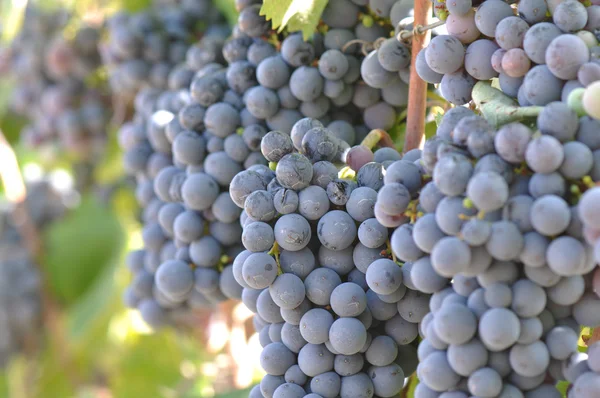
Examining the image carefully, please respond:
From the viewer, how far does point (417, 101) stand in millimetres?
764

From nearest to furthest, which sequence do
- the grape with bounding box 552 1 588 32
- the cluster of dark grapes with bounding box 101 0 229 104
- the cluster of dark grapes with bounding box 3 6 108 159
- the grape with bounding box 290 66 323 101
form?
the grape with bounding box 552 1 588 32 < the grape with bounding box 290 66 323 101 < the cluster of dark grapes with bounding box 101 0 229 104 < the cluster of dark grapes with bounding box 3 6 108 159

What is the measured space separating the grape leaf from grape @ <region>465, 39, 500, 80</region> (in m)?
0.22

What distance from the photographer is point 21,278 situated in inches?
69.0

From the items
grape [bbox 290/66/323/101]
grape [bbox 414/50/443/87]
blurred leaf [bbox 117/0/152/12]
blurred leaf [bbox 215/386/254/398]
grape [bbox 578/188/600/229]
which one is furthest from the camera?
blurred leaf [bbox 117/0/152/12]

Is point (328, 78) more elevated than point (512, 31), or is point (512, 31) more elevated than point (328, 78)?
point (512, 31)

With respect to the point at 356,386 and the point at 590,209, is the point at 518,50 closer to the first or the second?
the point at 590,209

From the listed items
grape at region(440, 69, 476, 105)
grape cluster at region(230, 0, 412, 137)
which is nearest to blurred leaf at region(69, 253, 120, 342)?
grape cluster at region(230, 0, 412, 137)

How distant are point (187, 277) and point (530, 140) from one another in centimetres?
49

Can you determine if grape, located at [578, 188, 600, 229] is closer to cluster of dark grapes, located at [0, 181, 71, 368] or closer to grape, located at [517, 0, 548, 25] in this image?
grape, located at [517, 0, 548, 25]

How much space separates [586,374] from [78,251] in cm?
147

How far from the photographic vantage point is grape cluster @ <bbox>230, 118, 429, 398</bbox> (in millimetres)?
635

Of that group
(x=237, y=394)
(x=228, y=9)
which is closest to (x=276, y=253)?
(x=237, y=394)

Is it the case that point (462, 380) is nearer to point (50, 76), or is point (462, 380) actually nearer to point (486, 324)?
point (486, 324)

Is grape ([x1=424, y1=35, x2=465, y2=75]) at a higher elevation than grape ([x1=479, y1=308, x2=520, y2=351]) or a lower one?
higher
